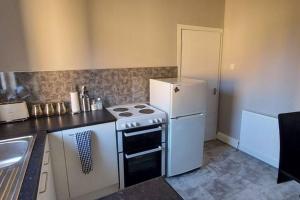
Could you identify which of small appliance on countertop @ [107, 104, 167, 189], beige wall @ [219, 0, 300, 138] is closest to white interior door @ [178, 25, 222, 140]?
beige wall @ [219, 0, 300, 138]

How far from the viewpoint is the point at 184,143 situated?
7.86 feet

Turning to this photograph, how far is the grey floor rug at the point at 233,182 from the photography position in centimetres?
212

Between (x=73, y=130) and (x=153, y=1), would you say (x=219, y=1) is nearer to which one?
(x=153, y=1)

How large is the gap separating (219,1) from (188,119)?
6.50ft

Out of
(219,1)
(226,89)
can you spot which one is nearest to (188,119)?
(226,89)

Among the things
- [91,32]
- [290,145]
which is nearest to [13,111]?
[91,32]

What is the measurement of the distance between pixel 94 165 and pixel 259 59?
2474 mm

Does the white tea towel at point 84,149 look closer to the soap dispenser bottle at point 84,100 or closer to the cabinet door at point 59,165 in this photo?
the cabinet door at point 59,165

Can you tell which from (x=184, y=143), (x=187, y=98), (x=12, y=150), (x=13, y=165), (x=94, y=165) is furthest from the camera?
(x=184, y=143)

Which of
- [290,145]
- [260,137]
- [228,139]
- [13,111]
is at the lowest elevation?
[228,139]

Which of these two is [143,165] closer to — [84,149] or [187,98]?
[84,149]

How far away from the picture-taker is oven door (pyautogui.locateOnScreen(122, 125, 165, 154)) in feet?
6.78

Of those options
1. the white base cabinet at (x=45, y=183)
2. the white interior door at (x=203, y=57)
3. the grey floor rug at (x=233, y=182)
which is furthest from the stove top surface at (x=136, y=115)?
the white interior door at (x=203, y=57)

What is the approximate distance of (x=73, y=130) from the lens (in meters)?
1.83
